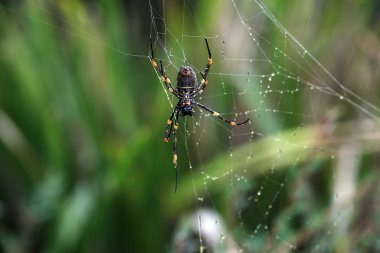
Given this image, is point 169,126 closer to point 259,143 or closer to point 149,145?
point 149,145

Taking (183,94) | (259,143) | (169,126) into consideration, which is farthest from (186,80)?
(259,143)

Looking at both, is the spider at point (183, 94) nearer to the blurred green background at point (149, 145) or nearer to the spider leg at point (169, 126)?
the spider leg at point (169, 126)

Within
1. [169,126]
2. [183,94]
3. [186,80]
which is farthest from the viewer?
[169,126]

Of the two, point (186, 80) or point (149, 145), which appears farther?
point (149, 145)

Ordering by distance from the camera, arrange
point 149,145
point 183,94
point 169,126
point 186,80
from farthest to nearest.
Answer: point 149,145 → point 169,126 → point 183,94 → point 186,80

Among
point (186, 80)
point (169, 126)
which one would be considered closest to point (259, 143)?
point (169, 126)

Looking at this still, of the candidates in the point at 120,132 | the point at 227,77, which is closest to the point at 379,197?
the point at 227,77
